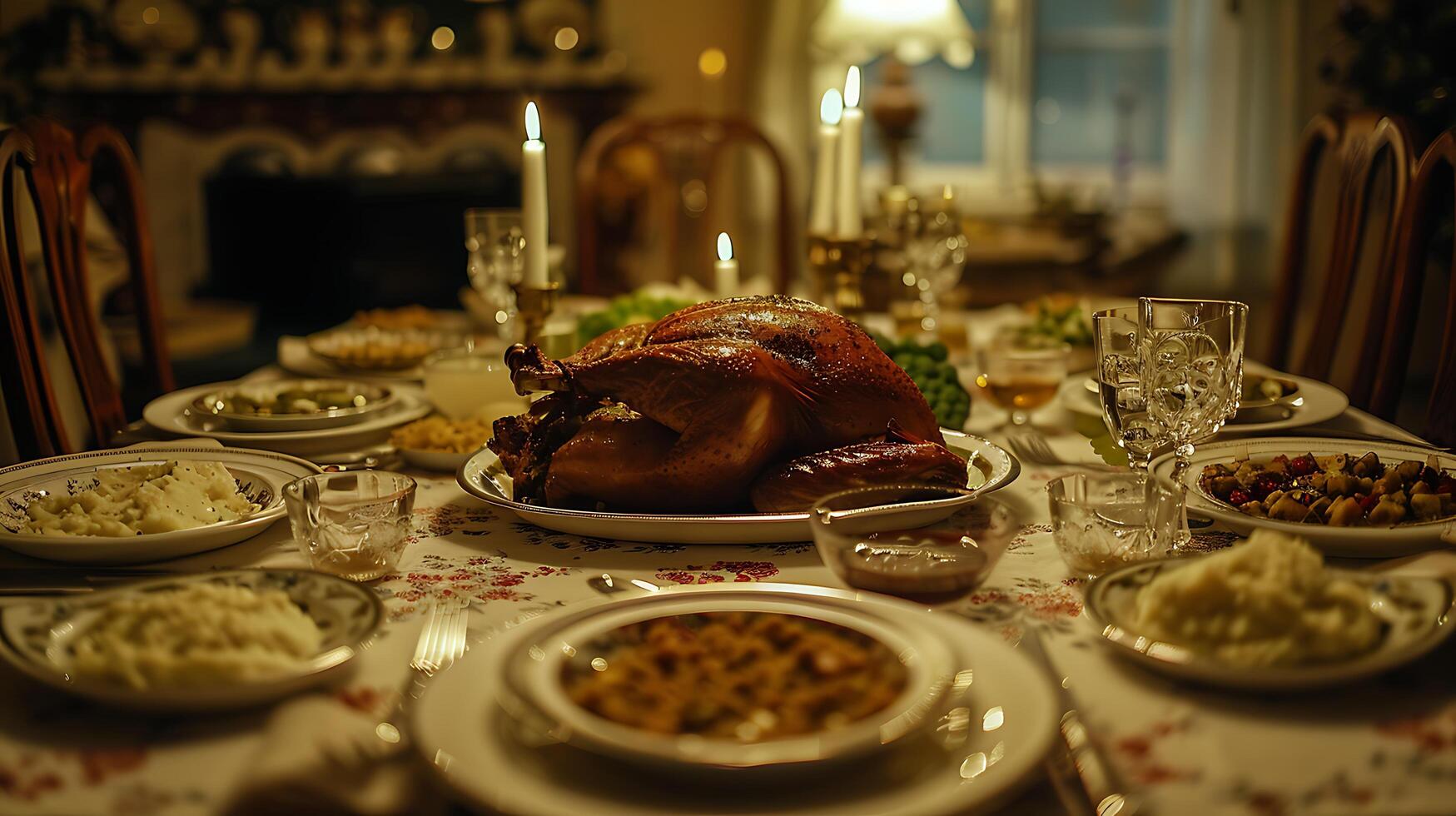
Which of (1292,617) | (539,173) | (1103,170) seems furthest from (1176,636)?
(1103,170)

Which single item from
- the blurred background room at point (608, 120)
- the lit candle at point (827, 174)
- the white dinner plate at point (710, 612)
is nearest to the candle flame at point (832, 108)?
the lit candle at point (827, 174)

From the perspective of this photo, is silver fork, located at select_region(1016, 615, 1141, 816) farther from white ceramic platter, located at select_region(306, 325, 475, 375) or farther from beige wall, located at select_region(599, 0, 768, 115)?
beige wall, located at select_region(599, 0, 768, 115)

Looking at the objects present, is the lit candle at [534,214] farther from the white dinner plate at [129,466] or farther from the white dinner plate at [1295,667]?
the white dinner plate at [1295,667]

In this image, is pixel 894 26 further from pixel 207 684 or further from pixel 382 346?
pixel 207 684

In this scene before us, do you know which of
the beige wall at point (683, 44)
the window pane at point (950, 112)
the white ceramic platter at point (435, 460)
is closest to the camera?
the white ceramic platter at point (435, 460)

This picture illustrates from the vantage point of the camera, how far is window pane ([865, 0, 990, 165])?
19.8 ft

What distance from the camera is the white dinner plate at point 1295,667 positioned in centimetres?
74

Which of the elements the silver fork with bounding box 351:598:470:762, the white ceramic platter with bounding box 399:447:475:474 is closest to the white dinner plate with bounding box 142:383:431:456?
the white ceramic platter with bounding box 399:447:475:474

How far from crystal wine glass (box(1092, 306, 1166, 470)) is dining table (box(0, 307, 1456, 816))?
9.9 inches

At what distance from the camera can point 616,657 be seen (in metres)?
0.74

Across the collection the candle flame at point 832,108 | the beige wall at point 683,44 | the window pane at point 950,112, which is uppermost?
the beige wall at point 683,44

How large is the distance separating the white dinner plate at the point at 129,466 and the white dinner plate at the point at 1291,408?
943 millimetres

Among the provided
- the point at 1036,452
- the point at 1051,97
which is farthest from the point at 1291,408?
the point at 1051,97

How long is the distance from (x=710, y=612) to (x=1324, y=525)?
1.85 feet
